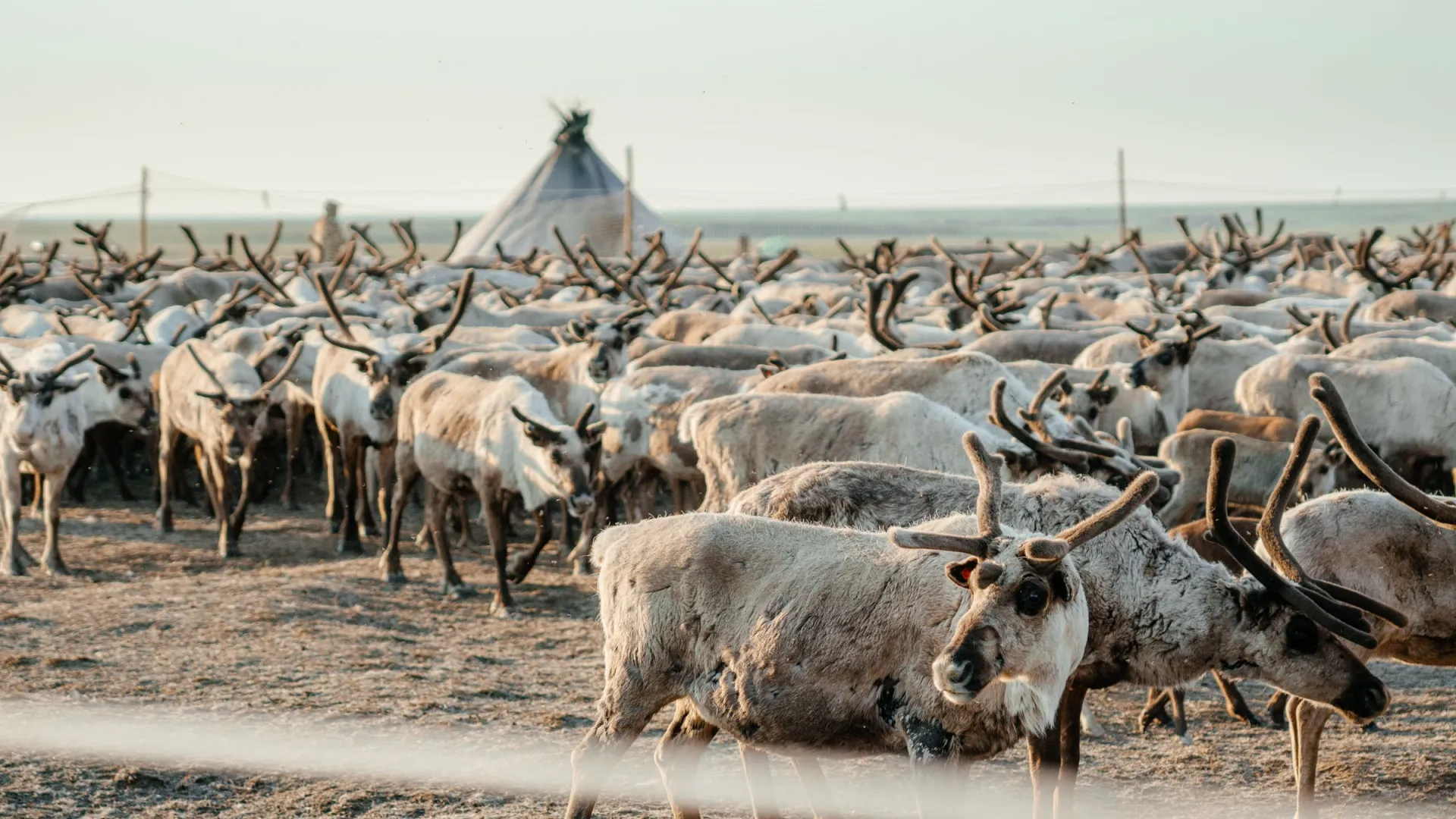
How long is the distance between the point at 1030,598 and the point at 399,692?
13.4 ft

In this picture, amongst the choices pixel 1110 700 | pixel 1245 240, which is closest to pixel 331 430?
pixel 1110 700

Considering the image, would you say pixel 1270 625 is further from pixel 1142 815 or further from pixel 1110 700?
pixel 1110 700

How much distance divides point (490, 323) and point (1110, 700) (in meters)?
11.2

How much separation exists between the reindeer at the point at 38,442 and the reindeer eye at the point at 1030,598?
7832 millimetres

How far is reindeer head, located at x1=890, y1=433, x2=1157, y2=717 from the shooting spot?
381cm

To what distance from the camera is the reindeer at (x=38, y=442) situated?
9.92 metres

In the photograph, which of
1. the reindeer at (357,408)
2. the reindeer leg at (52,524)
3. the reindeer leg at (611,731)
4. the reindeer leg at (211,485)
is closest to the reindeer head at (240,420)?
the reindeer leg at (211,485)

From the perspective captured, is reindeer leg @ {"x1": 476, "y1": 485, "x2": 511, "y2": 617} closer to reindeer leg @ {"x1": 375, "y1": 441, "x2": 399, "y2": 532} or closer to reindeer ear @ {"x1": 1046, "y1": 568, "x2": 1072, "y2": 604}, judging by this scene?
reindeer leg @ {"x1": 375, "y1": 441, "x2": 399, "y2": 532}

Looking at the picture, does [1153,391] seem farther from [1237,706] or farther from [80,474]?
[80,474]

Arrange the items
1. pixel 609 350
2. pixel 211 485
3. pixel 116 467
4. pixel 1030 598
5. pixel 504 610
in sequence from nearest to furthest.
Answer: pixel 1030 598
pixel 504 610
pixel 609 350
pixel 211 485
pixel 116 467

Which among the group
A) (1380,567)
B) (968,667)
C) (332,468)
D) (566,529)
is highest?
(968,667)

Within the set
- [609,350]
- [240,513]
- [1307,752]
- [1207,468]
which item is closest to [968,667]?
[1307,752]

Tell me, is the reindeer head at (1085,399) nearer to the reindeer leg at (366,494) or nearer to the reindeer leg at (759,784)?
the reindeer leg at (366,494)

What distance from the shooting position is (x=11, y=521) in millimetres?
10000
